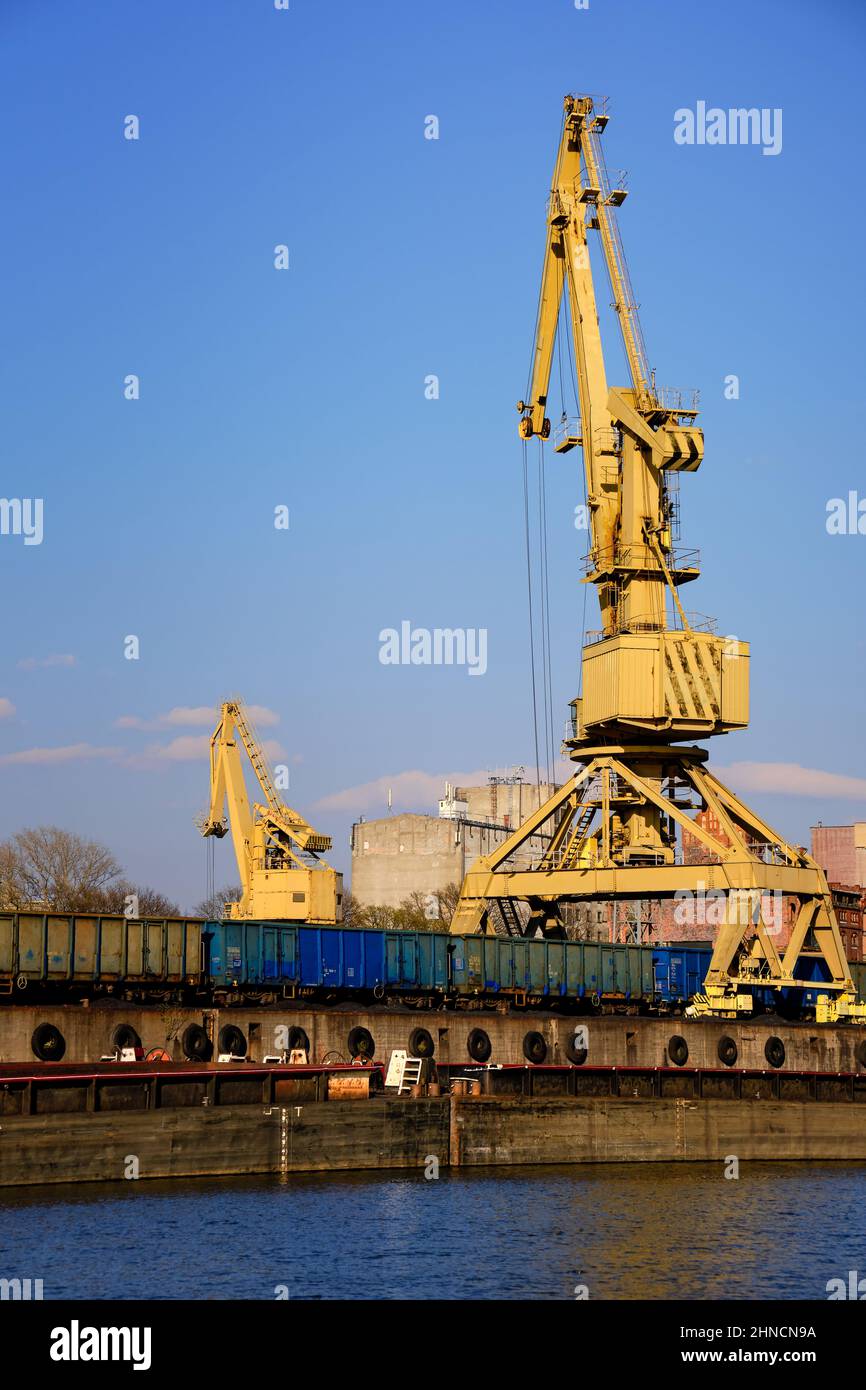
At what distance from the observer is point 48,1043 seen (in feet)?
158

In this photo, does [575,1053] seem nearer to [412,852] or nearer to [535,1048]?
[535,1048]

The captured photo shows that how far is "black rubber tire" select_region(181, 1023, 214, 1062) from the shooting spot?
51469mm

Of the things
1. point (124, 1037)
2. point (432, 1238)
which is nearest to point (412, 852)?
point (124, 1037)

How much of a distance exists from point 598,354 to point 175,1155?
125 feet

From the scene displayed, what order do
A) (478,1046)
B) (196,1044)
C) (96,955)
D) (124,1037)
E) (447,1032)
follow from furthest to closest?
(478,1046) < (447,1032) < (96,955) < (196,1044) < (124,1037)

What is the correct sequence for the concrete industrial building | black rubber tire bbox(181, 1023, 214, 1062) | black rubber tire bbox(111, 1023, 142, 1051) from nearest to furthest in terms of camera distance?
black rubber tire bbox(111, 1023, 142, 1051) < black rubber tire bbox(181, 1023, 214, 1062) < the concrete industrial building

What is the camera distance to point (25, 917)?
50781 mm

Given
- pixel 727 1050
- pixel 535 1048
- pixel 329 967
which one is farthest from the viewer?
pixel 727 1050

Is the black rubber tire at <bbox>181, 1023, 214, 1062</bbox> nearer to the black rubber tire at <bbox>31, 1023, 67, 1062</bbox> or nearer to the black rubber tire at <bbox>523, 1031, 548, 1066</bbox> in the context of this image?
the black rubber tire at <bbox>31, 1023, 67, 1062</bbox>

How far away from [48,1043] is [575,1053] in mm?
20454

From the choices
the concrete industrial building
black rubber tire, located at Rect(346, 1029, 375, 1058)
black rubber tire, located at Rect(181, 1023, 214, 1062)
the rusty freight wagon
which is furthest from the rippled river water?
the concrete industrial building

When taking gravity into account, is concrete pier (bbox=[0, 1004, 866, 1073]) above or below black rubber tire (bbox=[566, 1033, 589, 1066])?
above

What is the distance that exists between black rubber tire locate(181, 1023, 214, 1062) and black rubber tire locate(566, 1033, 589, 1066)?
14584 mm
